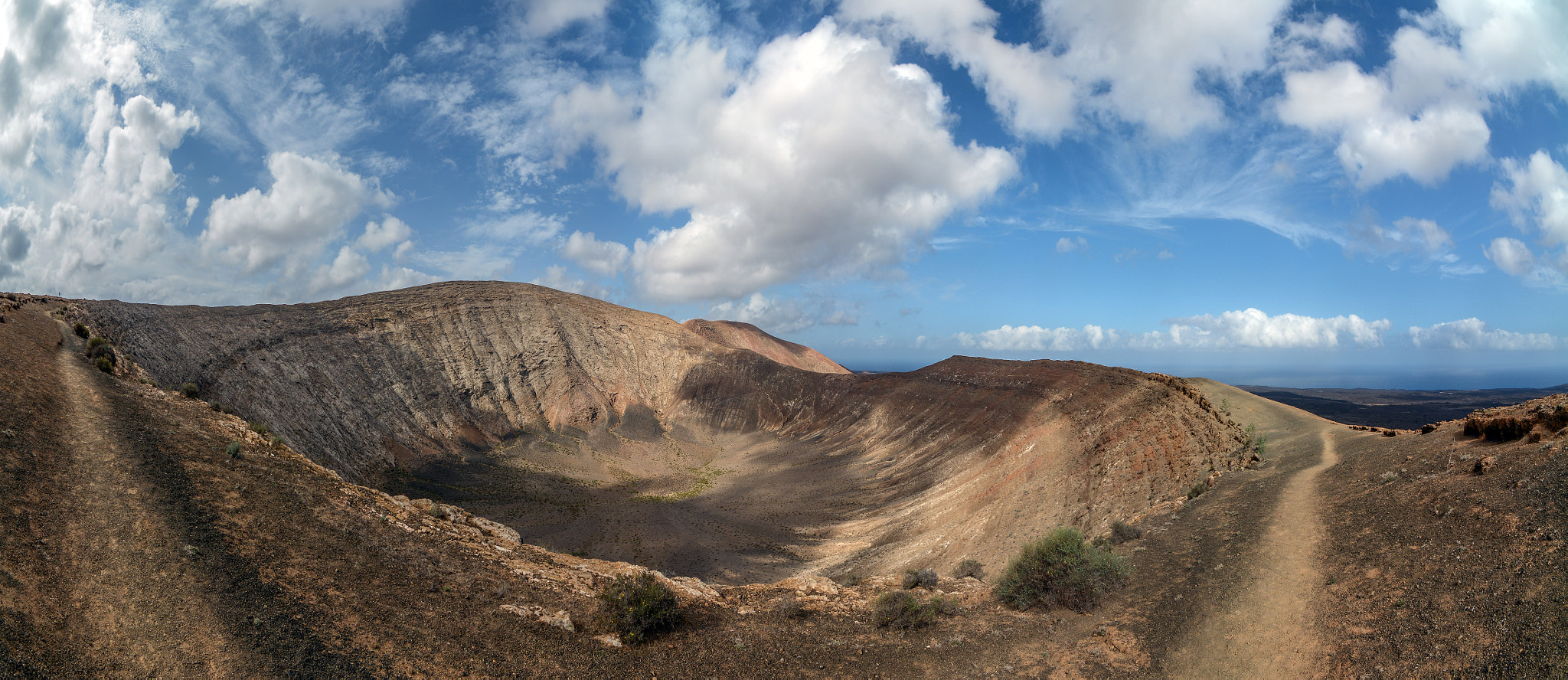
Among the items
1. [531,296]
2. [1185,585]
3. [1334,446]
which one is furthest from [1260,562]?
[531,296]

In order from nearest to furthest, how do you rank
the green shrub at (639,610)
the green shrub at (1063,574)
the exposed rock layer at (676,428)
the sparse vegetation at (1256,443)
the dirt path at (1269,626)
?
the dirt path at (1269,626) → the green shrub at (639,610) → the green shrub at (1063,574) → the sparse vegetation at (1256,443) → the exposed rock layer at (676,428)

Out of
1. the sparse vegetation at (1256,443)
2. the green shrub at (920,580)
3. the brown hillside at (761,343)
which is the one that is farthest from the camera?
the brown hillside at (761,343)

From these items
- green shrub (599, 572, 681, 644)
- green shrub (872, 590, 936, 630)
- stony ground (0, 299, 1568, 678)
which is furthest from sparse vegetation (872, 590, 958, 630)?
green shrub (599, 572, 681, 644)

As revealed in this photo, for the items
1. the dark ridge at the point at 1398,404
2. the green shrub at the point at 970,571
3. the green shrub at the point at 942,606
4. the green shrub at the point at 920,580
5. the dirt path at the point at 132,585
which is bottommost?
the dark ridge at the point at 1398,404

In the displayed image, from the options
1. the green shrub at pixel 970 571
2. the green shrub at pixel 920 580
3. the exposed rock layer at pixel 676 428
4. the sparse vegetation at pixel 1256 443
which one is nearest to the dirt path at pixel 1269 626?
the green shrub at pixel 920 580

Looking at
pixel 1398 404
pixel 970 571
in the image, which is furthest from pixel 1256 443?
pixel 1398 404

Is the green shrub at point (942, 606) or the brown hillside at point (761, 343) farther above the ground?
the brown hillside at point (761, 343)

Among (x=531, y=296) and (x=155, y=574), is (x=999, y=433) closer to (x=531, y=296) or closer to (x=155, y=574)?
(x=155, y=574)

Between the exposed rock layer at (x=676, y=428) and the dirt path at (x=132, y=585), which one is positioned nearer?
the dirt path at (x=132, y=585)

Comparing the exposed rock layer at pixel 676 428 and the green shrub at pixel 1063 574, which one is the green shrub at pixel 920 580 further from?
the exposed rock layer at pixel 676 428
